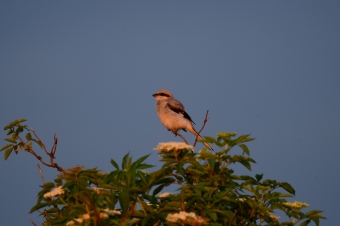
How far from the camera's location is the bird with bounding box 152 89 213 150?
14.3 meters

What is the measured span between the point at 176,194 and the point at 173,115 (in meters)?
9.10

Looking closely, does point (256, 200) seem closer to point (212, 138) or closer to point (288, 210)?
point (288, 210)

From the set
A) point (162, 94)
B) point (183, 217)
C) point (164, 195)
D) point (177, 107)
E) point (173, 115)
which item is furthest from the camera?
point (162, 94)

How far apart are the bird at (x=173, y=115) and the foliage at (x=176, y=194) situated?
8.93 m

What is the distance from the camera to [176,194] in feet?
17.0

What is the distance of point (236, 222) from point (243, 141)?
Answer: 77 centimetres

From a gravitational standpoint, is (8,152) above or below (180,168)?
above

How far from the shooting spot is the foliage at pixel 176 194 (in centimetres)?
441

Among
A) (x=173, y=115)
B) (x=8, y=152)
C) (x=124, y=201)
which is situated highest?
(x=173, y=115)

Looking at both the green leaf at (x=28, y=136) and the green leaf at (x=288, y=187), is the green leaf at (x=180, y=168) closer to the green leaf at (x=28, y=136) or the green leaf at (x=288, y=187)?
the green leaf at (x=288, y=187)

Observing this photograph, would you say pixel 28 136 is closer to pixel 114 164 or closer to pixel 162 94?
pixel 114 164

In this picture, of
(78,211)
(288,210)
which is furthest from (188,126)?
(78,211)

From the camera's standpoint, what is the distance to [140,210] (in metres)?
4.81

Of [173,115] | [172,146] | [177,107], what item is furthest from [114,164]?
[177,107]
